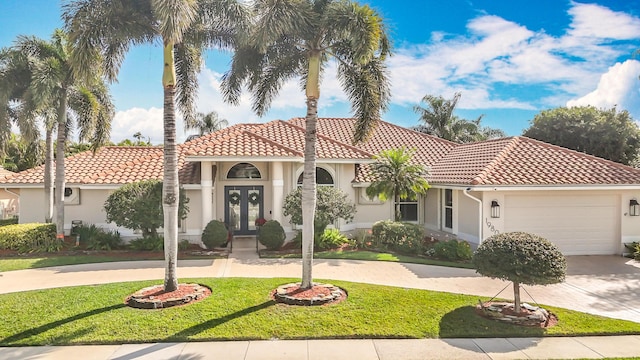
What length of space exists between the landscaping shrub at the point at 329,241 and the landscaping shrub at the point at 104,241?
8449 millimetres

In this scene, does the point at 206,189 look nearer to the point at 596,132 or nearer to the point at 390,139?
the point at 390,139

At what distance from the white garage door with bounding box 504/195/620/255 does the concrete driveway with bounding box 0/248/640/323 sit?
0.74 meters

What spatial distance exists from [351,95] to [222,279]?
6574mm

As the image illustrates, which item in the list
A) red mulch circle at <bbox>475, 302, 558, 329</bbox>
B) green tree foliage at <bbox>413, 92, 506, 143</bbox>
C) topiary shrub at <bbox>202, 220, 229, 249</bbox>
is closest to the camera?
red mulch circle at <bbox>475, 302, 558, 329</bbox>

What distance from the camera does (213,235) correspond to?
15.9 metres

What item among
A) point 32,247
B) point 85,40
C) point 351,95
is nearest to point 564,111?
point 351,95

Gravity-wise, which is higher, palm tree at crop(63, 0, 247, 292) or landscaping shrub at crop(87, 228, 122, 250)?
palm tree at crop(63, 0, 247, 292)

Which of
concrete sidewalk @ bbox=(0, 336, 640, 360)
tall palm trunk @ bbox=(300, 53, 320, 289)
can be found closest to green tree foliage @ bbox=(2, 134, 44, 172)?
tall palm trunk @ bbox=(300, 53, 320, 289)

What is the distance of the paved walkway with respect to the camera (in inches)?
274

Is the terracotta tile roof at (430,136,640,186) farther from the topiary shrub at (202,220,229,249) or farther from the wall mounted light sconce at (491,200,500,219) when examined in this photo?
the topiary shrub at (202,220,229,249)

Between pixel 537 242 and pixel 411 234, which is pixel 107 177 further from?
pixel 537 242

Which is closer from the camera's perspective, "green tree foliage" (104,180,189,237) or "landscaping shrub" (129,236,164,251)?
"green tree foliage" (104,180,189,237)

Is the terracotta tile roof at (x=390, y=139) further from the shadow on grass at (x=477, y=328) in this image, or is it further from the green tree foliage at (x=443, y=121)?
the shadow on grass at (x=477, y=328)

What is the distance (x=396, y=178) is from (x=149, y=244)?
10762 millimetres
